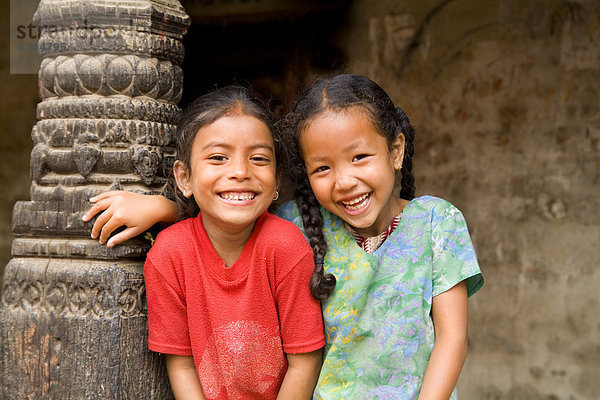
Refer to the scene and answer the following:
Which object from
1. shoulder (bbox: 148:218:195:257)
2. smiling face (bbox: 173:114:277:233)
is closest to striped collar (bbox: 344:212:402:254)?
smiling face (bbox: 173:114:277:233)

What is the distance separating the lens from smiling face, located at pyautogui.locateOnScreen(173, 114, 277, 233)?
6.50 feet

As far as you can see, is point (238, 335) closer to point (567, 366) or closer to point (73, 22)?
point (73, 22)

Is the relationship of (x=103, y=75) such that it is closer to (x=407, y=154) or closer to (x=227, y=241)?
(x=227, y=241)

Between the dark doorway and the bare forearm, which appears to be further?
the dark doorway

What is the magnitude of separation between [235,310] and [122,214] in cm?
44

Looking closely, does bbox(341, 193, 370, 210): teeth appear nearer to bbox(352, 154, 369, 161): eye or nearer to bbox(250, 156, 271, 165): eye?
bbox(352, 154, 369, 161): eye

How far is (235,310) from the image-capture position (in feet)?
6.45

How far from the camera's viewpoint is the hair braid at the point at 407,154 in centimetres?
223

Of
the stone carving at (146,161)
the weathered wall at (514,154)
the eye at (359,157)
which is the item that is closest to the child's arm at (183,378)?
the stone carving at (146,161)

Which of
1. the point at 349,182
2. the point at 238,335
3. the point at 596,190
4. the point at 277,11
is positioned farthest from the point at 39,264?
the point at 596,190

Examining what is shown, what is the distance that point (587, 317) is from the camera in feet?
12.0

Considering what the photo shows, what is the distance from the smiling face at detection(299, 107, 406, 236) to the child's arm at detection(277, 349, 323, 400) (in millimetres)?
444

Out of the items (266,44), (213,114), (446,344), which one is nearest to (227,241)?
(213,114)

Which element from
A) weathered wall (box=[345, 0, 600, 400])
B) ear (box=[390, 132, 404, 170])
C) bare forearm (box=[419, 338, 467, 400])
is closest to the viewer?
bare forearm (box=[419, 338, 467, 400])
